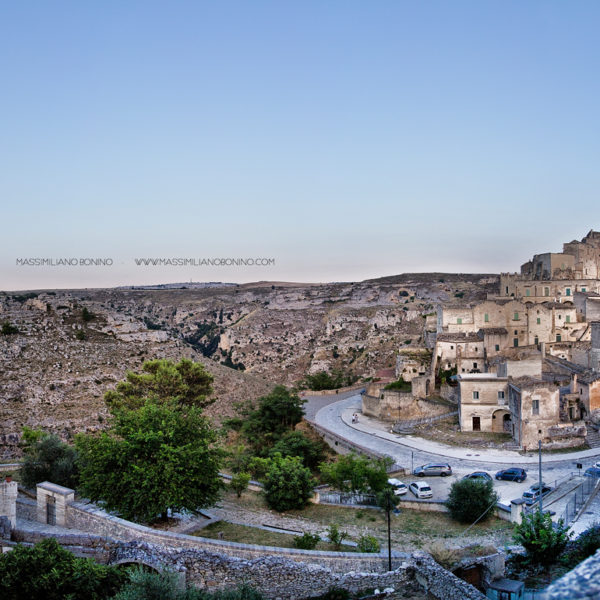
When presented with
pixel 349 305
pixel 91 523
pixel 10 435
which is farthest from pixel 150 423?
pixel 349 305

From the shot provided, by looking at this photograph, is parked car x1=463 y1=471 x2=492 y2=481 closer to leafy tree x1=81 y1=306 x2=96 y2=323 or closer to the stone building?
the stone building

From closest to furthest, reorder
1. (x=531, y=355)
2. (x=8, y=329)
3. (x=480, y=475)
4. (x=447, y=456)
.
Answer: (x=480, y=475), (x=447, y=456), (x=531, y=355), (x=8, y=329)

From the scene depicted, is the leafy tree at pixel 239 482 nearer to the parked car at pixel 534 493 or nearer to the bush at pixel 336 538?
the bush at pixel 336 538

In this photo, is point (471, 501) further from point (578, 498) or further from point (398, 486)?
point (398, 486)

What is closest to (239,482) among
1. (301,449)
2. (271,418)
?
(301,449)

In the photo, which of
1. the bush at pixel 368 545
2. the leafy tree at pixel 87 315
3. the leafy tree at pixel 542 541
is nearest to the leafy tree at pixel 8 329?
the leafy tree at pixel 87 315

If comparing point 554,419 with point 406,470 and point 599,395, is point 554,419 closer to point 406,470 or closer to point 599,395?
point 599,395

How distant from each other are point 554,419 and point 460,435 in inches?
227

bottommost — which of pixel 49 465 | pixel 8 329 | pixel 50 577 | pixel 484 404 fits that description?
pixel 49 465

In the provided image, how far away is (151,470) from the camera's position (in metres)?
16.8

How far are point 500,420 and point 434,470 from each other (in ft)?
30.1

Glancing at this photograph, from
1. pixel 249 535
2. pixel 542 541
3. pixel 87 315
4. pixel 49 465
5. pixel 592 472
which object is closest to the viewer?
pixel 542 541

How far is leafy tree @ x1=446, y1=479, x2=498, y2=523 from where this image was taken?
1994 centimetres

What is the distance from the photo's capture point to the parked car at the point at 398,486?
23953 millimetres
